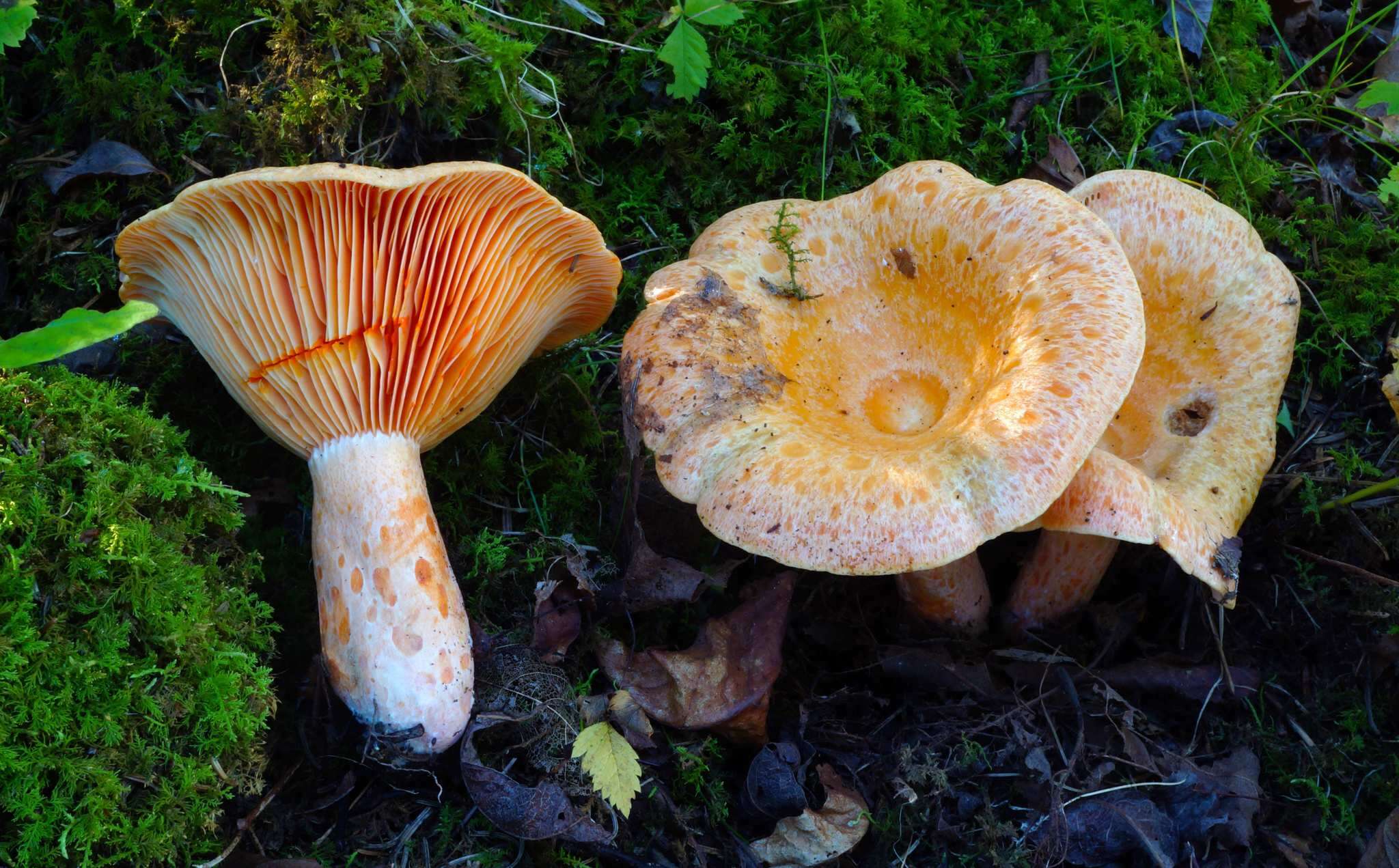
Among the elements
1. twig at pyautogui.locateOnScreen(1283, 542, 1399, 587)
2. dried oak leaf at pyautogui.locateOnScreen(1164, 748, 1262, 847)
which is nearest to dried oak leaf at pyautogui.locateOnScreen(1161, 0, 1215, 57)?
twig at pyautogui.locateOnScreen(1283, 542, 1399, 587)

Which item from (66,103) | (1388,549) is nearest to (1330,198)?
(1388,549)

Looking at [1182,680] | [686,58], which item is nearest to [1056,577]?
[1182,680]

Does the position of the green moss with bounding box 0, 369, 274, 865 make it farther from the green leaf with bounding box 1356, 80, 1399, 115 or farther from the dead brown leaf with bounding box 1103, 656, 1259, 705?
the green leaf with bounding box 1356, 80, 1399, 115

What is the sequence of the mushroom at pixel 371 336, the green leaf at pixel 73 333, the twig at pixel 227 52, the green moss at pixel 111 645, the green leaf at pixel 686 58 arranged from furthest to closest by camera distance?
1. the green leaf at pixel 686 58
2. the twig at pixel 227 52
3. the mushroom at pixel 371 336
4. the green moss at pixel 111 645
5. the green leaf at pixel 73 333

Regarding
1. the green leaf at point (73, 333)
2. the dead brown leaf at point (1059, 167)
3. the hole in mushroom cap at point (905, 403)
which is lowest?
the hole in mushroom cap at point (905, 403)

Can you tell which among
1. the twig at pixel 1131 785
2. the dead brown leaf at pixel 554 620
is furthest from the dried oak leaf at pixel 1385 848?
the dead brown leaf at pixel 554 620

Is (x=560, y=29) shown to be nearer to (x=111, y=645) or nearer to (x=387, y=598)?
(x=387, y=598)

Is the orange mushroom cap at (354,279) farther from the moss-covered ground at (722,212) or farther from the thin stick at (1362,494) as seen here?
the thin stick at (1362,494)
